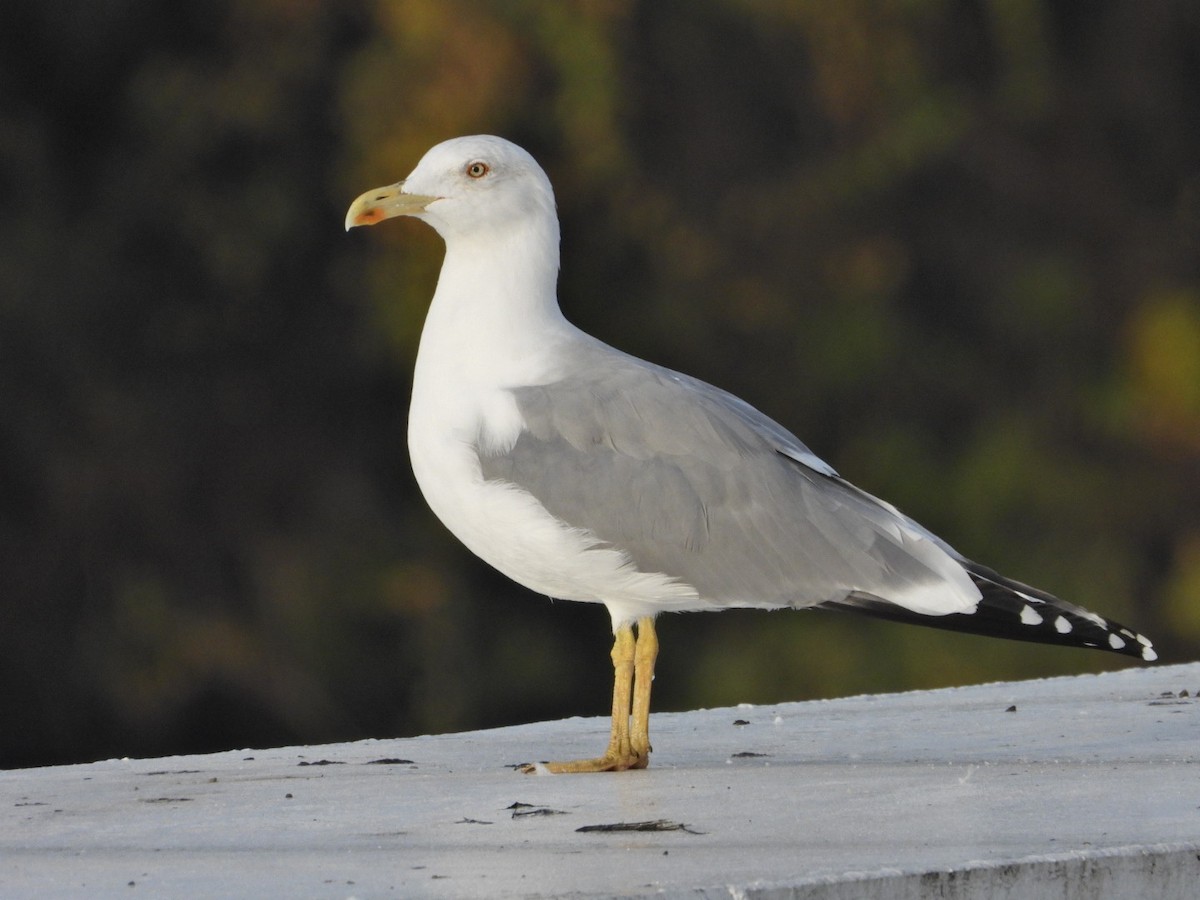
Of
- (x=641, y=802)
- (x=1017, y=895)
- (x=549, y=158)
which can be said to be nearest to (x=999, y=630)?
(x=641, y=802)

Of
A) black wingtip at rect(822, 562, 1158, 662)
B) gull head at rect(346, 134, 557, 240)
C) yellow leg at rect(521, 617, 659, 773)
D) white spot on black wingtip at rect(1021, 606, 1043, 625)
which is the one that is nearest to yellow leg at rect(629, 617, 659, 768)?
yellow leg at rect(521, 617, 659, 773)

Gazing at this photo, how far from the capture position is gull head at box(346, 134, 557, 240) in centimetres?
250

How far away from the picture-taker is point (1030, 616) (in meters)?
2.24

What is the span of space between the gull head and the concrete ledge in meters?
0.63

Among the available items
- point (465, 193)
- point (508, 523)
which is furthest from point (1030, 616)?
point (465, 193)

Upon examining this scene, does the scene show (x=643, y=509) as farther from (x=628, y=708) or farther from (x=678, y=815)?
(x=678, y=815)

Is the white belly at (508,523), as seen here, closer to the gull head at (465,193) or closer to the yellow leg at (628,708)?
the yellow leg at (628,708)

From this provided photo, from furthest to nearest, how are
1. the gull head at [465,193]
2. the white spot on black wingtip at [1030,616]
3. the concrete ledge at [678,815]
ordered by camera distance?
1. the gull head at [465,193]
2. the white spot on black wingtip at [1030,616]
3. the concrete ledge at [678,815]

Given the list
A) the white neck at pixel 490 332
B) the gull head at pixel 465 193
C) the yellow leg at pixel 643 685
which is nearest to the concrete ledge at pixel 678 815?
the yellow leg at pixel 643 685

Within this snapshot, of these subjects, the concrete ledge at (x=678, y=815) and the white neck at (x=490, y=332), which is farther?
the white neck at (x=490, y=332)

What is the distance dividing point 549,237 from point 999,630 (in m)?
0.72

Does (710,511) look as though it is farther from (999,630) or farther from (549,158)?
(549,158)

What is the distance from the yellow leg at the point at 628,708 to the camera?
2.25 metres

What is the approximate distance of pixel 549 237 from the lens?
2.54 meters
